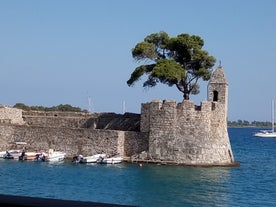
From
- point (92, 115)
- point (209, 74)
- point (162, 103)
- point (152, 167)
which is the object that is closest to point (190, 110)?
point (162, 103)

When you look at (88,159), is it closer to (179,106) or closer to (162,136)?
(162,136)

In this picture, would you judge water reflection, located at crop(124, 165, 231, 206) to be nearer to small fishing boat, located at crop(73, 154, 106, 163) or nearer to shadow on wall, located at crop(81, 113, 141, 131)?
small fishing boat, located at crop(73, 154, 106, 163)

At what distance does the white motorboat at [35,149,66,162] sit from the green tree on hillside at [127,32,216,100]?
7.13m

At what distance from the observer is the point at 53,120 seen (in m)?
37.2

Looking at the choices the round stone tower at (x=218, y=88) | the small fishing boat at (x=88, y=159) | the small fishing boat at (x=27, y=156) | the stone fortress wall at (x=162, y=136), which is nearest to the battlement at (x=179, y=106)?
the stone fortress wall at (x=162, y=136)

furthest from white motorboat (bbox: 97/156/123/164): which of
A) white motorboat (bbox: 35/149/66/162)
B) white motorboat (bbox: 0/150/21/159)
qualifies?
white motorboat (bbox: 0/150/21/159)

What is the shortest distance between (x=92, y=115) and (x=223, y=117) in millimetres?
9935

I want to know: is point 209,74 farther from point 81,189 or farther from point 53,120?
point 81,189

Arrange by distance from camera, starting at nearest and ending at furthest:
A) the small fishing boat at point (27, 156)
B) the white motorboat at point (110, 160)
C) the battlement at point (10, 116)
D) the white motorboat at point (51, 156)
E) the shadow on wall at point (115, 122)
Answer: the white motorboat at point (110, 160) < the white motorboat at point (51, 156) < the small fishing boat at point (27, 156) < the shadow on wall at point (115, 122) < the battlement at point (10, 116)

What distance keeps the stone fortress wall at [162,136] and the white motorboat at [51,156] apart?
0.65m

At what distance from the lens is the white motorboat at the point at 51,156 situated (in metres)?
31.2

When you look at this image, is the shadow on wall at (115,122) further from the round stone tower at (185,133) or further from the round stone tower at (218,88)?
the round stone tower at (218,88)

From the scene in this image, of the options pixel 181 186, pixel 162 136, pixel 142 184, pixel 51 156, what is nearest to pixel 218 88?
pixel 162 136

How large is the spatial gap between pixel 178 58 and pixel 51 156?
10169 millimetres
